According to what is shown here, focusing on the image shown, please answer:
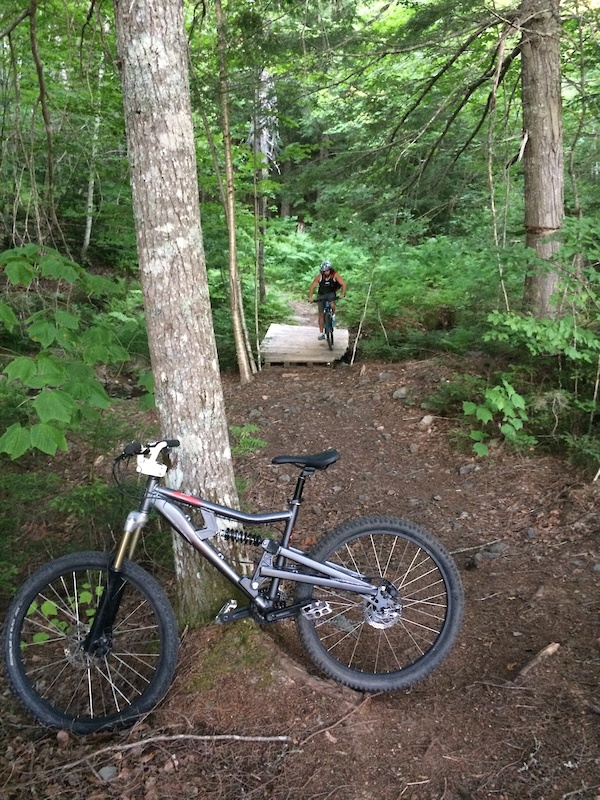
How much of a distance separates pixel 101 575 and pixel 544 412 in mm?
4557

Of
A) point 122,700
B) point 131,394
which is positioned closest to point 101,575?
point 122,700

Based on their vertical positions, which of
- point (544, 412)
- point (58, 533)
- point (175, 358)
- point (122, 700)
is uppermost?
point (175, 358)

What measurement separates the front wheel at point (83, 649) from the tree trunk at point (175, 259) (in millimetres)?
346

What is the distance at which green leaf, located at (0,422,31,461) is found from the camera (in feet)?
9.05

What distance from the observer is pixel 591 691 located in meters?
2.71

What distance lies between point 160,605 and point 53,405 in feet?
3.73

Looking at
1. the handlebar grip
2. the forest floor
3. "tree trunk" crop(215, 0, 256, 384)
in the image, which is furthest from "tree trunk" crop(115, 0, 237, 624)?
"tree trunk" crop(215, 0, 256, 384)

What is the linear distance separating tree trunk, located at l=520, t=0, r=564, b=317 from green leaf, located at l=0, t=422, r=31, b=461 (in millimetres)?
5319

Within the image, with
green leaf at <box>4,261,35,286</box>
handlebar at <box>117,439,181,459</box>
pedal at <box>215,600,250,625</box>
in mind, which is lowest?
pedal at <box>215,600,250,625</box>

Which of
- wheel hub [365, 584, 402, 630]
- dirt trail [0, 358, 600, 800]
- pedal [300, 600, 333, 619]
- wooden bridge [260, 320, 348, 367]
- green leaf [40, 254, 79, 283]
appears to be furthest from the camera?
wooden bridge [260, 320, 348, 367]

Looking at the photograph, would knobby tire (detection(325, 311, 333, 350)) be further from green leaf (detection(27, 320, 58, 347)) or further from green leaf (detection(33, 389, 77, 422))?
green leaf (detection(33, 389, 77, 422))

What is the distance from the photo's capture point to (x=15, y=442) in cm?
280

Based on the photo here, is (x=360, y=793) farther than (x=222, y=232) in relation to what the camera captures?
No

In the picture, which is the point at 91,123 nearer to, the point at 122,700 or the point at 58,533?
the point at 58,533
